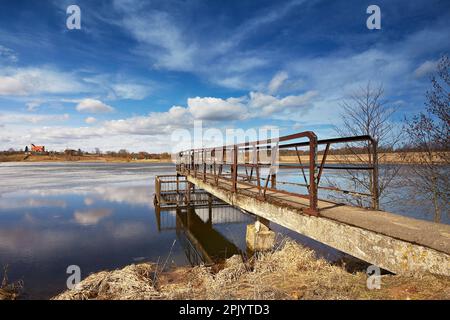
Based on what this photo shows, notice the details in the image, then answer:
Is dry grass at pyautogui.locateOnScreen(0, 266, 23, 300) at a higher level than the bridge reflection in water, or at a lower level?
higher

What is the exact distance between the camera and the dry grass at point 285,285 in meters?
3.23

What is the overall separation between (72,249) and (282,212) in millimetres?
10520

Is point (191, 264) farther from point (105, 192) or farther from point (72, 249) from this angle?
point (105, 192)

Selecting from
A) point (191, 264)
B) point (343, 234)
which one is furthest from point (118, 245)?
point (343, 234)

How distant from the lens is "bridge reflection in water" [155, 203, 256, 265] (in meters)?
11.3

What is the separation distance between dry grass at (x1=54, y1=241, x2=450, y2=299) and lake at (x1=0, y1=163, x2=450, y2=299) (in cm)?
281

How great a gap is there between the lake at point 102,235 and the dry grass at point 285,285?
281 cm

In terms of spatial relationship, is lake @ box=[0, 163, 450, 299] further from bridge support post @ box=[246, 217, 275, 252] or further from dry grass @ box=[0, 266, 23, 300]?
bridge support post @ box=[246, 217, 275, 252]

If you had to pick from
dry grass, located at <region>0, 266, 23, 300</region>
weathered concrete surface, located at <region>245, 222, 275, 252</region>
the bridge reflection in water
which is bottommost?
the bridge reflection in water

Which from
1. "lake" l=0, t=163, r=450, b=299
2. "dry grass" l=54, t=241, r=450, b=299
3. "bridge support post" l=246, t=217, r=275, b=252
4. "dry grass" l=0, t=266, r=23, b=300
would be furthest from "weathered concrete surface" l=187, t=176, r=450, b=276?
"dry grass" l=0, t=266, r=23, b=300

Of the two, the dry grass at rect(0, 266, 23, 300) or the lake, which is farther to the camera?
the lake

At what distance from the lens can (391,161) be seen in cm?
1027

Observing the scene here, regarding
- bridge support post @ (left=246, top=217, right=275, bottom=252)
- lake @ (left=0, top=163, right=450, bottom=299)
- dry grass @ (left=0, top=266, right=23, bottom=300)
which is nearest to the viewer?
dry grass @ (left=0, top=266, right=23, bottom=300)

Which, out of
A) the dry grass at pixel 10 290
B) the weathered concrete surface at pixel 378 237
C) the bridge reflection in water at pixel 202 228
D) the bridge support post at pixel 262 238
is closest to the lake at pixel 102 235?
the bridge reflection in water at pixel 202 228
